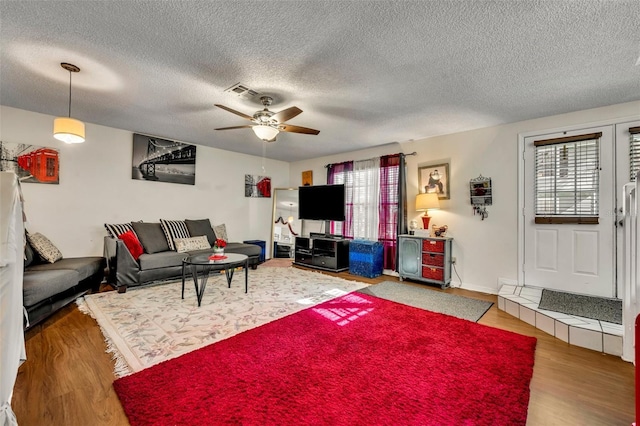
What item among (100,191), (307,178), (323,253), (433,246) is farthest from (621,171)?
(100,191)

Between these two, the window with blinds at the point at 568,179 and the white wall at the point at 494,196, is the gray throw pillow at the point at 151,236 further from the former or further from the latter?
the window with blinds at the point at 568,179

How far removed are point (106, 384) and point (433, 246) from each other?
399 cm

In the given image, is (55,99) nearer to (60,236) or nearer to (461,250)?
(60,236)

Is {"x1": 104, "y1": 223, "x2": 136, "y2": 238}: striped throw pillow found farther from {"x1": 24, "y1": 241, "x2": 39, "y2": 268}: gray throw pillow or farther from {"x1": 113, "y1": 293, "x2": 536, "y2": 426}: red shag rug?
{"x1": 113, "y1": 293, "x2": 536, "y2": 426}: red shag rug

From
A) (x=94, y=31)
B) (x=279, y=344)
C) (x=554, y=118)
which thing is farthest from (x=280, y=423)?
(x=554, y=118)

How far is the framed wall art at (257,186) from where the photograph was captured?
614cm

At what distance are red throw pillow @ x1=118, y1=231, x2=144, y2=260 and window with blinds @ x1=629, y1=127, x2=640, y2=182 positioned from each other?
6.05 meters

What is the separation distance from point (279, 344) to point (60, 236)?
374 cm

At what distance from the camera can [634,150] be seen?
9.90 ft

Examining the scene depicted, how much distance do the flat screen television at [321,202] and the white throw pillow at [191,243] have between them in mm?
2083

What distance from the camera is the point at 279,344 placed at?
89.1 inches

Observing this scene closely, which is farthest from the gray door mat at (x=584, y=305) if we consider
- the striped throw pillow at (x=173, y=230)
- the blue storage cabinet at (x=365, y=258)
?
the striped throw pillow at (x=173, y=230)

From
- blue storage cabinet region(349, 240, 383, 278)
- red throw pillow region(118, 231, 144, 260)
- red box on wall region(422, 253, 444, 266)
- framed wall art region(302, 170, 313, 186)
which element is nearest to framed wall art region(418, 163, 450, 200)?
red box on wall region(422, 253, 444, 266)

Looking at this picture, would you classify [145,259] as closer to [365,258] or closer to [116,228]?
[116,228]
